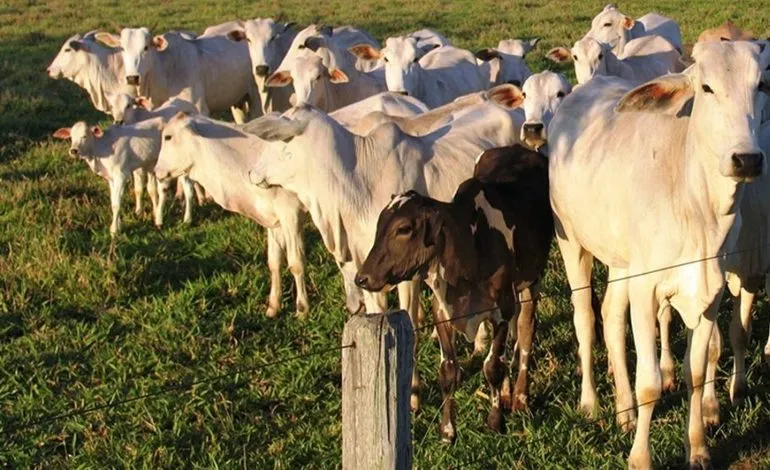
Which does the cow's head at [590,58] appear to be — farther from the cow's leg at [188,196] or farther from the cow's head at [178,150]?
the cow's head at [178,150]

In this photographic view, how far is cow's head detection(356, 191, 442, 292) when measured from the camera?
554 centimetres

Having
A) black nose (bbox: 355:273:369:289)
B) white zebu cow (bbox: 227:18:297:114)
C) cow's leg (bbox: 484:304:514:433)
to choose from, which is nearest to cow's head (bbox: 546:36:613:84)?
white zebu cow (bbox: 227:18:297:114)

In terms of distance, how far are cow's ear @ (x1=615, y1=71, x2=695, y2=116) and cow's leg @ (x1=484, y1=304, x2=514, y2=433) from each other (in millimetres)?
1274

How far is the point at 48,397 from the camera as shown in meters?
6.53

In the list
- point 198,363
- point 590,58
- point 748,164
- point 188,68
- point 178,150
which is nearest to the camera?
point 748,164

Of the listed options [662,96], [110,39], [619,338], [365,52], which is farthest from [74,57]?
[662,96]

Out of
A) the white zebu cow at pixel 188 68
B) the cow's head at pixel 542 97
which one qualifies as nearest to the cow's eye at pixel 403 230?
the cow's head at pixel 542 97

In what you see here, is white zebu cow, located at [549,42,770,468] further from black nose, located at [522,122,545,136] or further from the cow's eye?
black nose, located at [522,122,545,136]

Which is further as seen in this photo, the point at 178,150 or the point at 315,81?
the point at 315,81

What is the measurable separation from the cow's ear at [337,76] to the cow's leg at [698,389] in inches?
211

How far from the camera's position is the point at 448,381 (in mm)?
5895

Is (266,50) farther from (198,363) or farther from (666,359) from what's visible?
(666,359)

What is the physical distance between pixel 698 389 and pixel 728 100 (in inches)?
54.5

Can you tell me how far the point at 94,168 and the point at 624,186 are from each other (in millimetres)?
5954
